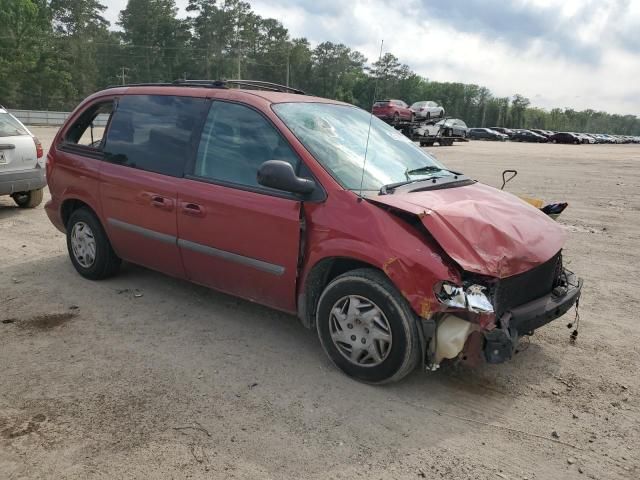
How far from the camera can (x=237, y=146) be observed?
388 centimetres

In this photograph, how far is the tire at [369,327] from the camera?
3.08m

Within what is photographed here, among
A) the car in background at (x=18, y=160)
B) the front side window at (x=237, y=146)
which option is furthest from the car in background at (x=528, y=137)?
the front side window at (x=237, y=146)

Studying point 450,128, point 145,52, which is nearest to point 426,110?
point 450,128

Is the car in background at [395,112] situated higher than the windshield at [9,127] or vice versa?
the car in background at [395,112]

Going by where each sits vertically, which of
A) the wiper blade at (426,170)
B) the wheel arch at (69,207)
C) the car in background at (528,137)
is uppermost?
the car in background at (528,137)

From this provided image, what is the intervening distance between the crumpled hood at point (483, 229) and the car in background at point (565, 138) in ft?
205

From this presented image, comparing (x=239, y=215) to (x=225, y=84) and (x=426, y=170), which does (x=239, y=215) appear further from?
(x=426, y=170)

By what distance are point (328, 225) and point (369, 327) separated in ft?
2.27

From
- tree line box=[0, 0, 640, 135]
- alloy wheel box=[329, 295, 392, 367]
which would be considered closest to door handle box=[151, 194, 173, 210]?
alloy wheel box=[329, 295, 392, 367]

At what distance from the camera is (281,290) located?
364cm

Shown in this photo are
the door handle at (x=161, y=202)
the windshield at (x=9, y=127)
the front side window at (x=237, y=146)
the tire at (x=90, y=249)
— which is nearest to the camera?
the front side window at (x=237, y=146)

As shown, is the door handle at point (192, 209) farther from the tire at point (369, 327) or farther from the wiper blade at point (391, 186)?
the wiper blade at point (391, 186)

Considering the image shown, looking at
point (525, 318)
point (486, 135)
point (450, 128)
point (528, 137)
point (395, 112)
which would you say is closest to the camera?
Answer: point (525, 318)

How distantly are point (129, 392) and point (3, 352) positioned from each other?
1185mm
